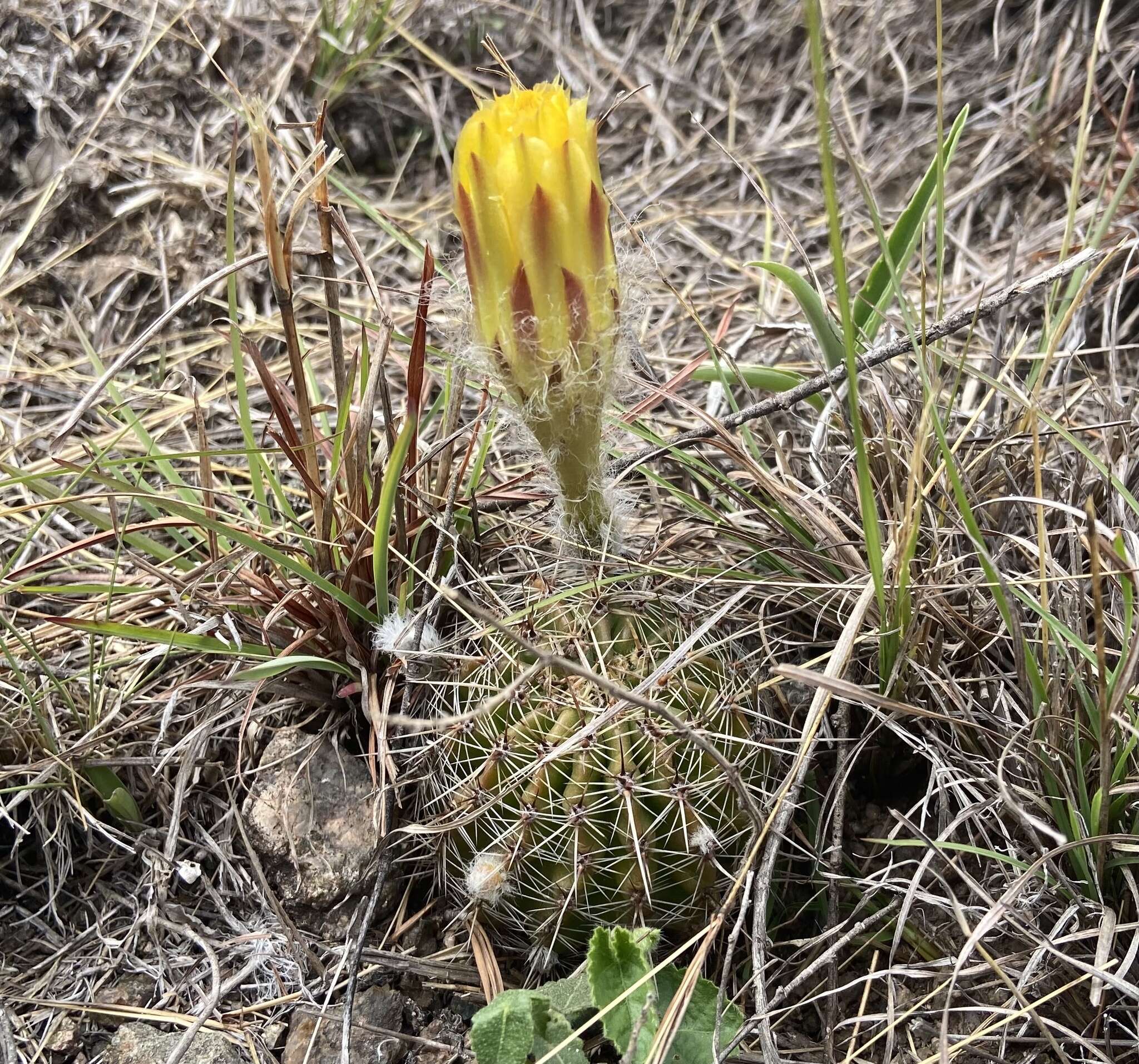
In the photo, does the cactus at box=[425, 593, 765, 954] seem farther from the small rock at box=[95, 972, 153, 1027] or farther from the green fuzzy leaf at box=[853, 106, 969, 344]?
the green fuzzy leaf at box=[853, 106, 969, 344]

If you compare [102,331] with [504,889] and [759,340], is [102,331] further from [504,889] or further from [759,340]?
[504,889]

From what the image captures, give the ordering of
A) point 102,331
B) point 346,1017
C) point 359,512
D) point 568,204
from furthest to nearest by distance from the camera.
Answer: point 102,331 → point 359,512 → point 346,1017 → point 568,204

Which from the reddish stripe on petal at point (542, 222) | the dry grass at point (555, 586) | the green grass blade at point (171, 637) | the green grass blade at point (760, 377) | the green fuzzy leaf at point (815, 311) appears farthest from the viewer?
the green grass blade at point (760, 377)

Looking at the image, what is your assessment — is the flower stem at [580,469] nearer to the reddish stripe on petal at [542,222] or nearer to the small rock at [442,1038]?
the reddish stripe on petal at [542,222]

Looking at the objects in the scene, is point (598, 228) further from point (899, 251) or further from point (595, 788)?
point (899, 251)

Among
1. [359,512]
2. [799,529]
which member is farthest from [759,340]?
[359,512]

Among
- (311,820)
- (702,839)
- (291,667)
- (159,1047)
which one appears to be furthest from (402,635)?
(159,1047)

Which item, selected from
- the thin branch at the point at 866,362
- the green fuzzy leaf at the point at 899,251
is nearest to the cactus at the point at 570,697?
the thin branch at the point at 866,362
